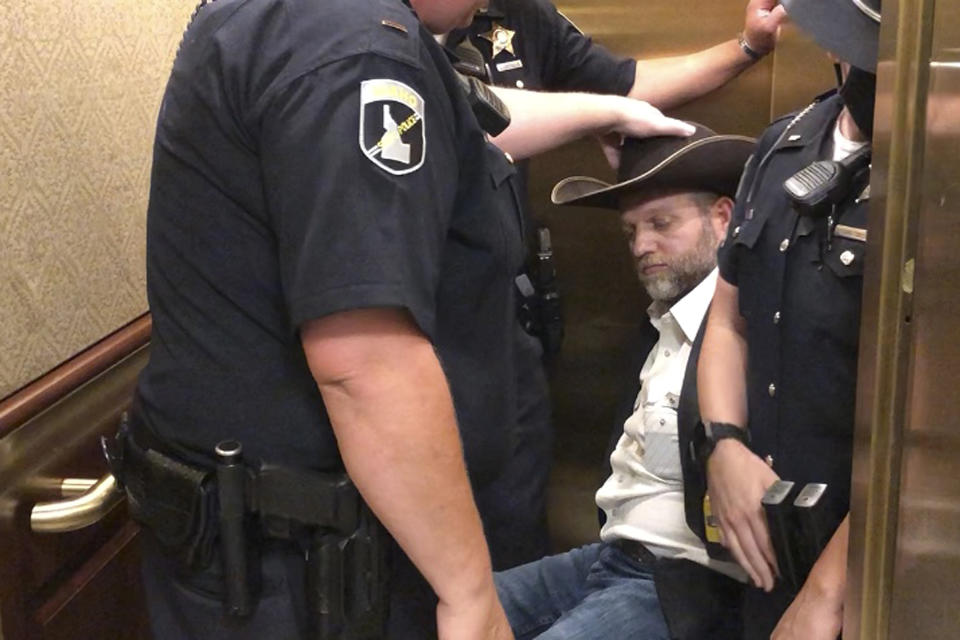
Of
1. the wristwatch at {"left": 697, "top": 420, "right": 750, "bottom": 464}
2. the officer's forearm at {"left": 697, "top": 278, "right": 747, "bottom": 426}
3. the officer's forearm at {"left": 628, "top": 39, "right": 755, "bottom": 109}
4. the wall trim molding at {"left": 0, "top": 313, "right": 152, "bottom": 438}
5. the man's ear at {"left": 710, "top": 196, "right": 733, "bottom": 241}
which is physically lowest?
the wristwatch at {"left": 697, "top": 420, "right": 750, "bottom": 464}

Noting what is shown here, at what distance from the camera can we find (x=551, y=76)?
164cm

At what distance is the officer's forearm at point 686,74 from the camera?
1574mm

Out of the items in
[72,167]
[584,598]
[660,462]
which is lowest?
[584,598]

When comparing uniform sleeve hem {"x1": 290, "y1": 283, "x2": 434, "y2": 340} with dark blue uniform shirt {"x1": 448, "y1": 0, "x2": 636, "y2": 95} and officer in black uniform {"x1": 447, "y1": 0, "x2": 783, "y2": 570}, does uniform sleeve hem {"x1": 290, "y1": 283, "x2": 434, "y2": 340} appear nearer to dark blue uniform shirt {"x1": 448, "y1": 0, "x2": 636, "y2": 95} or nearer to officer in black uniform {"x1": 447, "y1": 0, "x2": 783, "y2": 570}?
officer in black uniform {"x1": 447, "y1": 0, "x2": 783, "y2": 570}

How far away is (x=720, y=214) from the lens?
61.7 inches

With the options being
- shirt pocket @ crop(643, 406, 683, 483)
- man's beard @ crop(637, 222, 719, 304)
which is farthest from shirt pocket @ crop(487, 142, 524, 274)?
man's beard @ crop(637, 222, 719, 304)

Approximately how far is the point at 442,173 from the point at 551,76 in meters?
0.98

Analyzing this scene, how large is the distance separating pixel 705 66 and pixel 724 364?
624 mm

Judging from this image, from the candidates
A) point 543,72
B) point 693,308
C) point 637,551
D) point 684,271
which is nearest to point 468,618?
point 637,551

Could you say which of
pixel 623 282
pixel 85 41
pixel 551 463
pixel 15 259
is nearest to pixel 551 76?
pixel 623 282

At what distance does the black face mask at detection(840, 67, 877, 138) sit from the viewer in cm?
91

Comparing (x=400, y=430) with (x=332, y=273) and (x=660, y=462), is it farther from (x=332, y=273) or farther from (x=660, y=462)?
(x=660, y=462)

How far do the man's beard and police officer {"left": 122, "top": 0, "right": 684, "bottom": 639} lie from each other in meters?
0.71

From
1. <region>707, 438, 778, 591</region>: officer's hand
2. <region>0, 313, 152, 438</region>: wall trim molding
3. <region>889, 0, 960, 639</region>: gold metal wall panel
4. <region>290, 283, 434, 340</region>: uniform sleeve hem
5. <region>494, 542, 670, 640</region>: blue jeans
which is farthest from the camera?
<region>494, 542, 670, 640</region>: blue jeans
